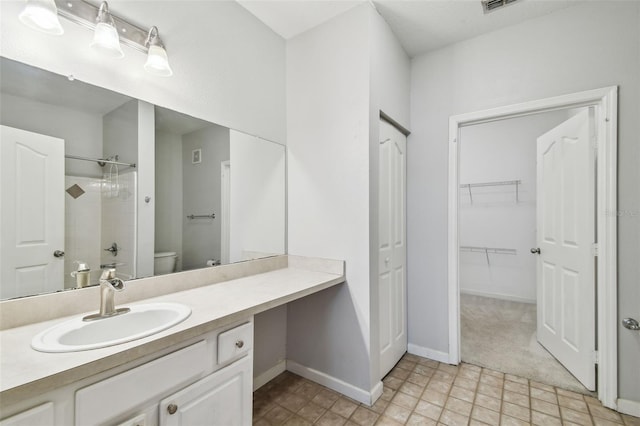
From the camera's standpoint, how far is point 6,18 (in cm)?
108

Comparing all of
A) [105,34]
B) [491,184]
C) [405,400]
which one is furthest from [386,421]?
[491,184]

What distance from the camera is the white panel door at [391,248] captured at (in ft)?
6.93

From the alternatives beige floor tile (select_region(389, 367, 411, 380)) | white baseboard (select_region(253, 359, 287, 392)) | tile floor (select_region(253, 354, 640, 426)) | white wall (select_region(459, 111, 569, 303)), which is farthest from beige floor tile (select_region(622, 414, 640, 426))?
white wall (select_region(459, 111, 569, 303))

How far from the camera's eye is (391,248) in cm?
224

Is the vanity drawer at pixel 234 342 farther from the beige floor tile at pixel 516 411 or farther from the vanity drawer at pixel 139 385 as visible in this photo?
the beige floor tile at pixel 516 411

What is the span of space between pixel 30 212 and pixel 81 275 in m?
A: 0.32

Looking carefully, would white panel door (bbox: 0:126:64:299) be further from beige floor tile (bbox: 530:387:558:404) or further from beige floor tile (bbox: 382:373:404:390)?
beige floor tile (bbox: 530:387:558:404)

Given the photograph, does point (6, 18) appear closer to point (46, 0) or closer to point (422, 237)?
point (46, 0)

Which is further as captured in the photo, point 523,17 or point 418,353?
point 418,353

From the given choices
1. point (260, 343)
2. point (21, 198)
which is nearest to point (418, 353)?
point (260, 343)

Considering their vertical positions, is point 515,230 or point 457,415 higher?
Answer: point 515,230

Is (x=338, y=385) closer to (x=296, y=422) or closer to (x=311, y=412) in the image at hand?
(x=311, y=412)

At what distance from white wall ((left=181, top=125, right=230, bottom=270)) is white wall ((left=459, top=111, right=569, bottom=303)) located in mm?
3326

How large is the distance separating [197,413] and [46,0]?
169cm
